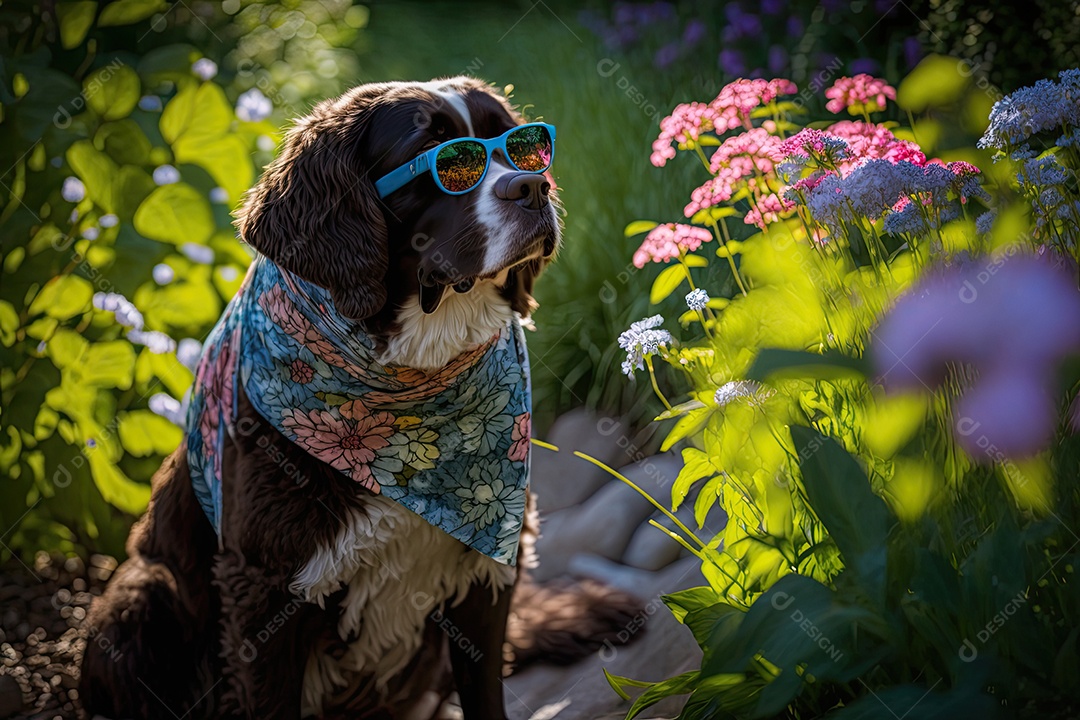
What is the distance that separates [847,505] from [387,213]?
44.3 inches

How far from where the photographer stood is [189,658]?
7.57 feet

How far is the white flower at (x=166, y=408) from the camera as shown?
3039 mm

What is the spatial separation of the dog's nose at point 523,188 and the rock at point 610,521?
1542mm

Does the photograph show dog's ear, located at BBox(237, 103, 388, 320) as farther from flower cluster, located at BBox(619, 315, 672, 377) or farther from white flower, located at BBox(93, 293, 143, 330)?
white flower, located at BBox(93, 293, 143, 330)

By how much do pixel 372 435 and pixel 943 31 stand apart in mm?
3077

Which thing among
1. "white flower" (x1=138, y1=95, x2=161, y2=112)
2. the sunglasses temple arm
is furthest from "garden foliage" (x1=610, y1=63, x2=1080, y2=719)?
"white flower" (x1=138, y1=95, x2=161, y2=112)

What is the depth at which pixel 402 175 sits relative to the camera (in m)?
2.00

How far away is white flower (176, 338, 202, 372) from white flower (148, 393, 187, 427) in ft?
0.41

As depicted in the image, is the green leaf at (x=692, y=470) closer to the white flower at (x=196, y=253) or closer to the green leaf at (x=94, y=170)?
A: the white flower at (x=196, y=253)

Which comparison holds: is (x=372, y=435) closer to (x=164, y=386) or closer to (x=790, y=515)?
(x=790, y=515)

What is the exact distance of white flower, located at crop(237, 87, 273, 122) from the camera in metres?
3.18

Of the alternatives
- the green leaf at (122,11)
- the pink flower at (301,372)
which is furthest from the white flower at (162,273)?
the pink flower at (301,372)

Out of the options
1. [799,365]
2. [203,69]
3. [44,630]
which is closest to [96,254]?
[203,69]

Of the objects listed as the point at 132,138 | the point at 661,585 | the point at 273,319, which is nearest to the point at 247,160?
the point at 132,138
